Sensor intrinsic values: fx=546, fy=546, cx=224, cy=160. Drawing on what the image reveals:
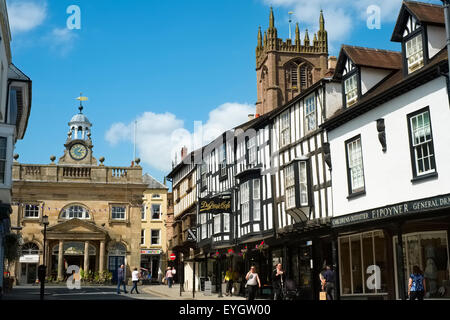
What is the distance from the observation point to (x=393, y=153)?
16.4m

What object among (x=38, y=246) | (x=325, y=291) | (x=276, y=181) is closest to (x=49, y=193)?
(x=38, y=246)

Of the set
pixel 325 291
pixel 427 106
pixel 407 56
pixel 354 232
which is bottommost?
pixel 325 291

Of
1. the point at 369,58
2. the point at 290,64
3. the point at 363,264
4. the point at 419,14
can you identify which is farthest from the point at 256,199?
the point at 290,64

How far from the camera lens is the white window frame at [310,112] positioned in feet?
70.6

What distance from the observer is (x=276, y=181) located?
24656 millimetres

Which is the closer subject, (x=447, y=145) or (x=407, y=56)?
(x=447, y=145)

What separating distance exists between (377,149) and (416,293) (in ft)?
16.5

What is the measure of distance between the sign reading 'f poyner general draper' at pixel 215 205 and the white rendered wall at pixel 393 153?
1060 cm

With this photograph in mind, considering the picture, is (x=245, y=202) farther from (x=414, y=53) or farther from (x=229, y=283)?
(x=414, y=53)

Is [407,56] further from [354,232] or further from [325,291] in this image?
[325,291]

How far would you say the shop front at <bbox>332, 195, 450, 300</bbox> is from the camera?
15.1 metres

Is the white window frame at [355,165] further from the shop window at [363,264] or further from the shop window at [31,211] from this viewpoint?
the shop window at [31,211]

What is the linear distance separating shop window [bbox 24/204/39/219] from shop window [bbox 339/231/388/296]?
33035mm
